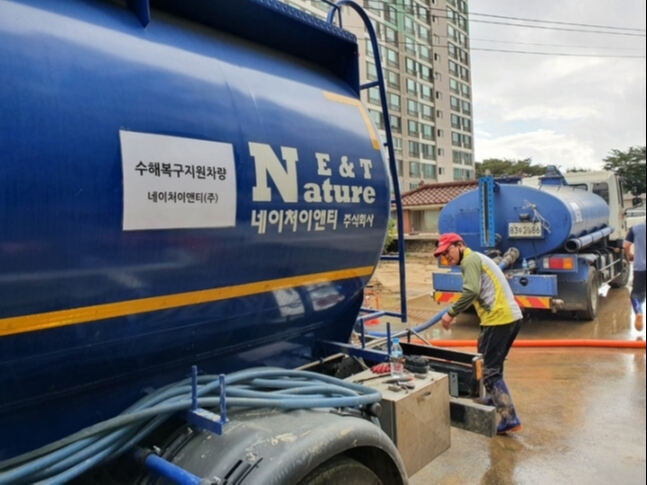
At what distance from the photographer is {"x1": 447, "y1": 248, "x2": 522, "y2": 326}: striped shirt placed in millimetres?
4215

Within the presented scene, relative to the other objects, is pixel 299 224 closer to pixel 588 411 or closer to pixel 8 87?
pixel 8 87

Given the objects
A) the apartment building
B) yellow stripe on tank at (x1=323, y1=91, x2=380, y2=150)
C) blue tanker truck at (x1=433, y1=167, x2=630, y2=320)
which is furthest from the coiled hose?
the apartment building

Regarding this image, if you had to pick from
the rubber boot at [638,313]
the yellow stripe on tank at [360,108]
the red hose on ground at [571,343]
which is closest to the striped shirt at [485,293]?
the yellow stripe on tank at [360,108]

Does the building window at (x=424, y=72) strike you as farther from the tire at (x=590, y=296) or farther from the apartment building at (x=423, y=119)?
the tire at (x=590, y=296)

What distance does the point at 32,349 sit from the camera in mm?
1656

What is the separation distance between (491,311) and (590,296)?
4.55m

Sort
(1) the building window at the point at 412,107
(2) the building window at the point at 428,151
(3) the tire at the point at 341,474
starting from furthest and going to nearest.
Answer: (2) the building window at the point at 428,151 → (1) the building window at the point at 412,107 → (3) the tire at the point at 341,474

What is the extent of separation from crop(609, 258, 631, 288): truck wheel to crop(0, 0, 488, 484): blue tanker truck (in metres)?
10.6

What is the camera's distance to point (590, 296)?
7973 mm

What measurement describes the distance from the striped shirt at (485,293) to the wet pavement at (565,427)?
99cm

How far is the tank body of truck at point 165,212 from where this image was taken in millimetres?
1617

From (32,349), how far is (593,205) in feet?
30.5

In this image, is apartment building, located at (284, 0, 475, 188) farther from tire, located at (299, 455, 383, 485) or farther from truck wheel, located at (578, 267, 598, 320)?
tire, located at (299, 455, 383, 485)

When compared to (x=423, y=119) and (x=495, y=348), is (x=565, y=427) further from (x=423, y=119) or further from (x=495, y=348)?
(x=423, y=119)
